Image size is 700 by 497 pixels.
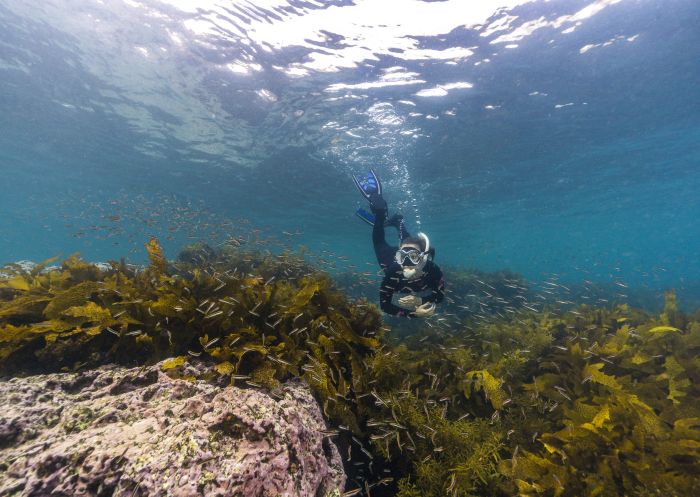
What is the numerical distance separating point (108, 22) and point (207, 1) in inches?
209

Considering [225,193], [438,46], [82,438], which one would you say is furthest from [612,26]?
[225,193]

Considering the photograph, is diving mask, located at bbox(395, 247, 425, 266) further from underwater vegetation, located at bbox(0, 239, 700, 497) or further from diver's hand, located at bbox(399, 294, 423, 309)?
underwater vegetation, located at bbox(0, 239, 700, 497)

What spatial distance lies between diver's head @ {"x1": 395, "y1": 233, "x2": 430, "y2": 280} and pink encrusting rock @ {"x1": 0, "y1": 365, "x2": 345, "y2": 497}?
438 centimetres

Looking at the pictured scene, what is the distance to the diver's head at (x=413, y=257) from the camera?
7137mm

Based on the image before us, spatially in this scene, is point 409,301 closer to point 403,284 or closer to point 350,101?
point 403,284

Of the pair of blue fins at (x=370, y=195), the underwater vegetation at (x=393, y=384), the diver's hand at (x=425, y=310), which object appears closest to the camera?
the underwater vegetation at (x=393, y=384)

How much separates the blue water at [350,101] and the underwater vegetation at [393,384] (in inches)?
101

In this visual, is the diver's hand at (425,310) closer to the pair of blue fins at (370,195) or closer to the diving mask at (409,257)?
the diving mask at (409,257)

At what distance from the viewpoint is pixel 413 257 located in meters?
7.18

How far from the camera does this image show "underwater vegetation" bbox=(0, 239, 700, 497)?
3184mm

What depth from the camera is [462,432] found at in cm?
342

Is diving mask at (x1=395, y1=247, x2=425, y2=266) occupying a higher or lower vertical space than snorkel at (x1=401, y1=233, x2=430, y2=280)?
higher

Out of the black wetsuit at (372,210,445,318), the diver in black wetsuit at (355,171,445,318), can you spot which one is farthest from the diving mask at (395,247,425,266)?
the black wetsuit at (372,210,445,318)

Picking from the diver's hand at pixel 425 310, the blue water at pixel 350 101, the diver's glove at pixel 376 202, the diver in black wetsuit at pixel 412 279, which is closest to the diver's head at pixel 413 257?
the diver in black wetsuit at pixel 412 279
